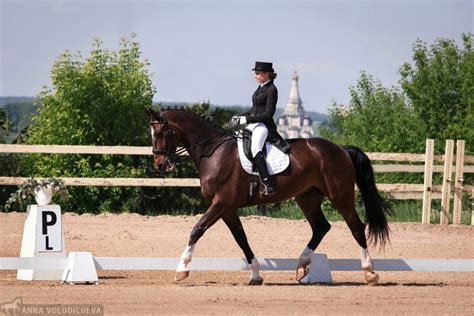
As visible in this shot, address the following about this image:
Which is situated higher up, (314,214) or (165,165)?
(165,165)

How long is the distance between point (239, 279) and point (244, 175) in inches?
57.6

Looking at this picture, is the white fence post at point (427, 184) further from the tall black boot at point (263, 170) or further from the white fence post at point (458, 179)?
the tall black boot at point (263, 170)

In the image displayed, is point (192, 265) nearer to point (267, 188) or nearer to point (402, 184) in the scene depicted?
point (267, 188)

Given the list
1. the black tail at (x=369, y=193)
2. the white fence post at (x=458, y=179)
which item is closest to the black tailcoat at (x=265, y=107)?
the black tail at (x=369, y=193)

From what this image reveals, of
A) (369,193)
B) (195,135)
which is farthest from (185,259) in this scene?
(369,193)

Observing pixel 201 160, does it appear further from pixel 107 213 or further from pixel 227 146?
pixel 107 213

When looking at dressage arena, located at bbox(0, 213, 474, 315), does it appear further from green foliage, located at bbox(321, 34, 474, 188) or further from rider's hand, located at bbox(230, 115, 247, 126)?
green foliage, located at bbox(321, 34, 474, 188)

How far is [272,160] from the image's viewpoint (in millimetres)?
11086

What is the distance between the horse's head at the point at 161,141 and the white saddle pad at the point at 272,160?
788 millimetres

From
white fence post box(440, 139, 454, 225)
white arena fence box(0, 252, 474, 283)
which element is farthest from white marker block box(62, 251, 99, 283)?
white fence post box(440, 139, 454, 225)

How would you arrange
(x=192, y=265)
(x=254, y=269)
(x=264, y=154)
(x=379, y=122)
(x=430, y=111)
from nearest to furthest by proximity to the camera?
(x=192, y=265)
(x=254, y=269)
(x=264, y=154)
(x=430, y=111)
(x=379, y=122)

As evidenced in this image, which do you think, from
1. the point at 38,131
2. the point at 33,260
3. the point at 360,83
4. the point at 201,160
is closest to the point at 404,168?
the point at 38,131

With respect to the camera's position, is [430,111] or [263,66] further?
[430,111]

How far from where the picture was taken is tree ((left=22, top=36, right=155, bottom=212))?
66.4 feet
